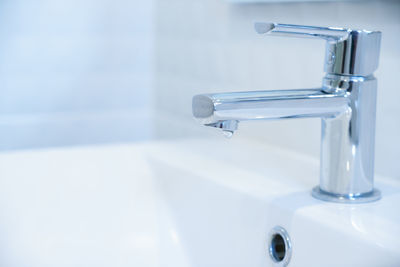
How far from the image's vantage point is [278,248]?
0.55 metres

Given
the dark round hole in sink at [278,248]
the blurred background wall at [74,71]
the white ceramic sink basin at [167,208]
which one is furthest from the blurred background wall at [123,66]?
the dark round hole in sink at [278,248]

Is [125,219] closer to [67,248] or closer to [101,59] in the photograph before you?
[67,248]

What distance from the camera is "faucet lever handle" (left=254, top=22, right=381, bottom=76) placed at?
52 centimetres

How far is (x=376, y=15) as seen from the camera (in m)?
0.62

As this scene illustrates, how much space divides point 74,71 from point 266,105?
0.65 m

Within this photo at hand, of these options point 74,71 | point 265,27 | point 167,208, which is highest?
point 265,27

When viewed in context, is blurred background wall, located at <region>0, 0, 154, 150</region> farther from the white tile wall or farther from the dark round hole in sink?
the dark round hole in sink

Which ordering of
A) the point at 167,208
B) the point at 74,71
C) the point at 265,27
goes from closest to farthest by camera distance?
the point at 265,27
the point at 167,208
the point at 74,71

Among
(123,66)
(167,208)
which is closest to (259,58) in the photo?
(167,208)

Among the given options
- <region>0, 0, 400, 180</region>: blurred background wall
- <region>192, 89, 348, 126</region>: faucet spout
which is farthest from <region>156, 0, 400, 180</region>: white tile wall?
<region>192, 89, 348, 126</region>: faucet spout

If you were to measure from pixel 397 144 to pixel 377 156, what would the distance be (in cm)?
3

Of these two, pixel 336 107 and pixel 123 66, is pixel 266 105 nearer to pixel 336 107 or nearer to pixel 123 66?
pixel 336 107

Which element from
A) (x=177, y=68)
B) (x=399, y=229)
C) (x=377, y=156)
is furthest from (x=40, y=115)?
(x=399, y=229)

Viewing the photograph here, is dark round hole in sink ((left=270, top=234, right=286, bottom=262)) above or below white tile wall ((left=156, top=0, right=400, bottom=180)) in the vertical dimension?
below
